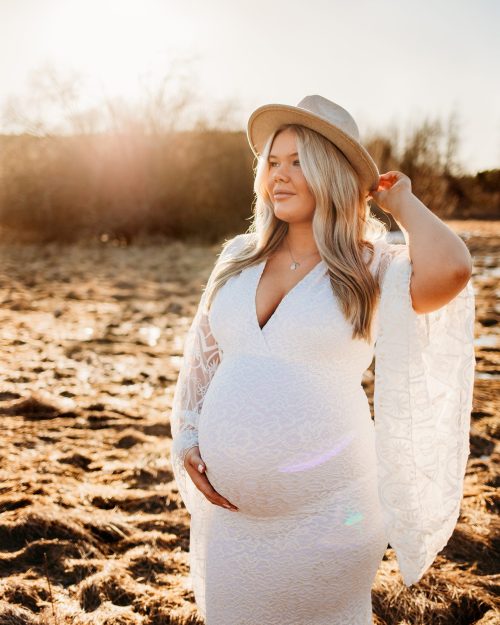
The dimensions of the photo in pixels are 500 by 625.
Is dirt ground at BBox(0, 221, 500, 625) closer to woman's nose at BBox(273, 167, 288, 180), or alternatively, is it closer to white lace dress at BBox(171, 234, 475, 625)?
white lace dress at BBox(171, 234, 475, 625)

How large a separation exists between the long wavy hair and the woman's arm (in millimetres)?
176

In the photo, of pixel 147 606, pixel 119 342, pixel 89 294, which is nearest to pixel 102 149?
pixel 89 294

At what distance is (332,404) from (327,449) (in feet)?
0.45

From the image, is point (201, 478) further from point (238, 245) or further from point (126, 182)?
point (126, 182)

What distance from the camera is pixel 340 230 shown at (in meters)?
2.04

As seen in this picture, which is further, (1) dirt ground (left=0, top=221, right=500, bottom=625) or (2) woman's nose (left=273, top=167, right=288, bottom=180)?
(1) dirt ground (left=0, top=221, right=500, bottom=625)

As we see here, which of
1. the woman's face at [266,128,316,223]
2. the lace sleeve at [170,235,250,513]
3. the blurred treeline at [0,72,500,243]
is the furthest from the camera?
the blurred treeline at [0,72,500,243]

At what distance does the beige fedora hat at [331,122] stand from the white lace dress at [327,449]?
286 mm

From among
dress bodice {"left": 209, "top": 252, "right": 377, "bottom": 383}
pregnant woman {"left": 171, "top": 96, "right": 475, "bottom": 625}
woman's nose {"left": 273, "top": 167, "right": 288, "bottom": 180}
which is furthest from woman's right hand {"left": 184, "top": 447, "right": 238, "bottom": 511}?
woman's nose {"left": 273, "top": 167, "right": 288, "bottom": 180}

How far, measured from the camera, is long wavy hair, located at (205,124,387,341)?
194 centimetres

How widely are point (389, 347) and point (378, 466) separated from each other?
38cm

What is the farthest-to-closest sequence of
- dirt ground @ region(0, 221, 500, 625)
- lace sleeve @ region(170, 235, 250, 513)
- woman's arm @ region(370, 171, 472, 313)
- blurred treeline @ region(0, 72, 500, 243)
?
blurred treeline @ region(0, 72, 500, 243)
dirt ground @ region(0, 221, 500, 625)
lace sleeve @ region(170, 235, 250, 513)
woman's arm @ region(370, 171, 472, 313)

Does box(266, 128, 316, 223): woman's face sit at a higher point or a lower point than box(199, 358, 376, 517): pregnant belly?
higher

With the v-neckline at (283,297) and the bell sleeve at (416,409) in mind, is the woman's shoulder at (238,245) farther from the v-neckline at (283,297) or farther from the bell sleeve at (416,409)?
the bell sleeve at (416,409)
